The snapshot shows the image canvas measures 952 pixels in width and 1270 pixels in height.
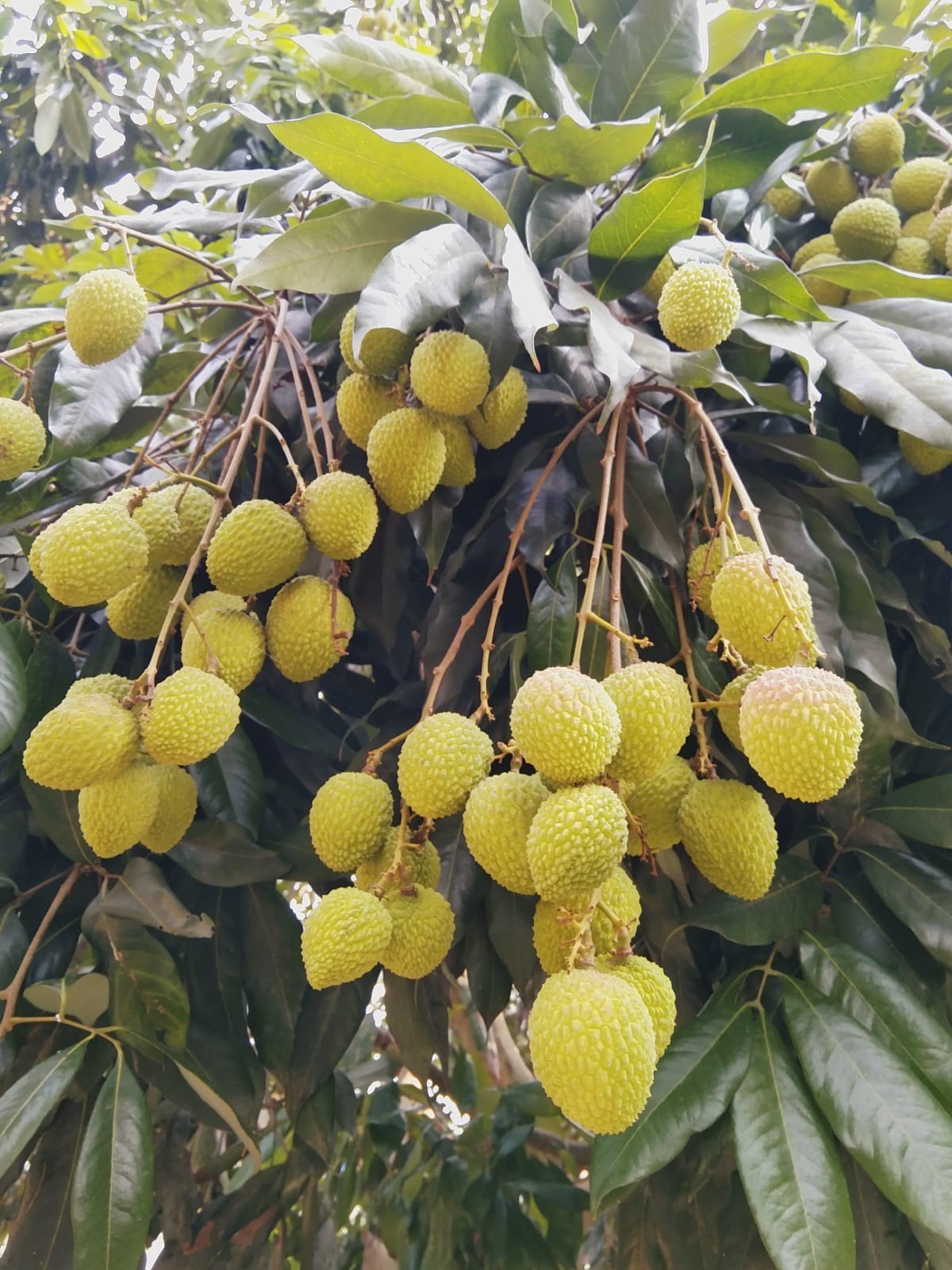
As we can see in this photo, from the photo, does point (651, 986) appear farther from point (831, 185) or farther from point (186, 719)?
point (831, 185)

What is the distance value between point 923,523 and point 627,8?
0.60 metres

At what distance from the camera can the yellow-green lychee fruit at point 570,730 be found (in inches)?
21.3

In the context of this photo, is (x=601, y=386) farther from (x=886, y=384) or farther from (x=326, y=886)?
(x=326, y=886)

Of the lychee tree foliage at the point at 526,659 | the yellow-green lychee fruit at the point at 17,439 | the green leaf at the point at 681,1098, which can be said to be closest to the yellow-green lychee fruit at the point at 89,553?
the lychee tree foliage at the point at 526,659

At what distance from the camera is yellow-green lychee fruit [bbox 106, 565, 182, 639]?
2.57ft

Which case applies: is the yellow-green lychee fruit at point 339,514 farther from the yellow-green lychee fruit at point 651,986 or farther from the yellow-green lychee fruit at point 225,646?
the yellow-green lychee fruit at point 651,986

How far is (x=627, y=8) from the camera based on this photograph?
890 millimetres

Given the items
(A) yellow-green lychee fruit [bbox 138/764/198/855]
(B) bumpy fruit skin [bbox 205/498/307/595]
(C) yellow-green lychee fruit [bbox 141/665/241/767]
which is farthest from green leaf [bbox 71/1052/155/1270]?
(B) bumpy fruit skin [bbox 205/498/307/595]

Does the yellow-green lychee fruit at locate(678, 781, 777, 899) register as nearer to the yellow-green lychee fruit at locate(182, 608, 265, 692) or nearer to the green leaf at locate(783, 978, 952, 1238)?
the green leaf at locate(783, 978, 952, 1238)

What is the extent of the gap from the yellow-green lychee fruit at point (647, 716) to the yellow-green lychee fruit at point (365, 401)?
0.34 meters

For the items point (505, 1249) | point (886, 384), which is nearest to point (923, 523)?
point (886, 384)

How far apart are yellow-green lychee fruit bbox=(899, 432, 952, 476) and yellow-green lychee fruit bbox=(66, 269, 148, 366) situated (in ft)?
2.35

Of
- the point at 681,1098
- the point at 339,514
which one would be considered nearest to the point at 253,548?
the point at 339,514

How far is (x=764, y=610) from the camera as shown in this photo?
591 mm
